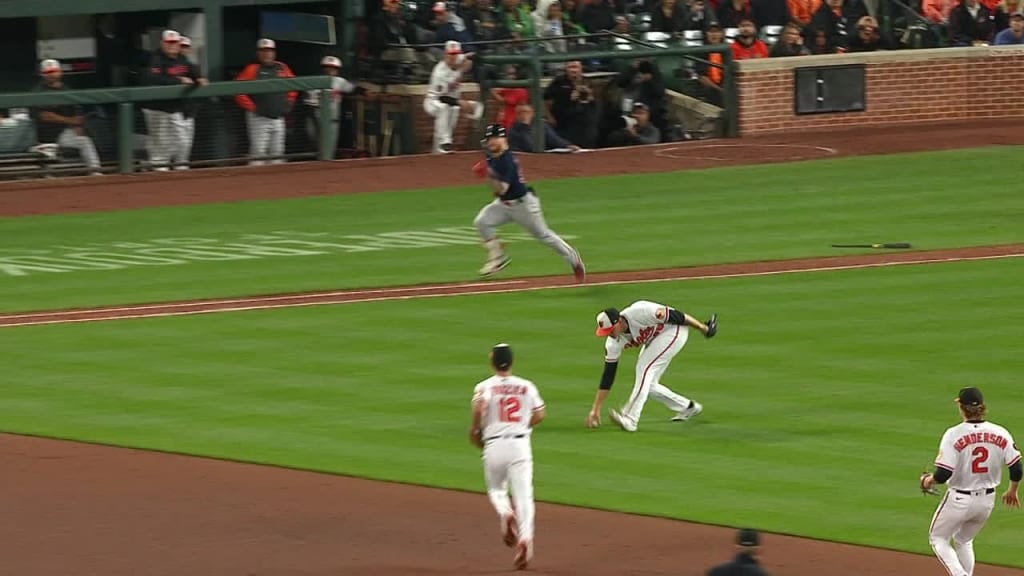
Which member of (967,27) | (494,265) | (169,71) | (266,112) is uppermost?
(967,27)

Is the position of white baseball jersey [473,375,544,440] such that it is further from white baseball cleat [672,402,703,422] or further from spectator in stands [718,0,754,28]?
spectator in stands [718,0,754,28]

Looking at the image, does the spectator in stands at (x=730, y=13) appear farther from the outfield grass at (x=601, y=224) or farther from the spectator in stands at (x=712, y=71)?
the outfield grass at (x=601, y=224)

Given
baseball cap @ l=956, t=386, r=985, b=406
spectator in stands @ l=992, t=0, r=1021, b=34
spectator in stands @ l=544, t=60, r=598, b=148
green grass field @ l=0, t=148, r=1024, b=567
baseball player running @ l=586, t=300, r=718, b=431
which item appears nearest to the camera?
baseball cap @ l=956, t=386, r=985, b=406

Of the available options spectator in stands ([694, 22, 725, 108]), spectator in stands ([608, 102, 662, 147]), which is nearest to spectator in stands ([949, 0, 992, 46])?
spectator in stands ([694, 22, 725, 108])

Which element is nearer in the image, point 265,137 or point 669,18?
point 265,137

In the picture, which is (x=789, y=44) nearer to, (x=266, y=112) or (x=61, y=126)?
(x=266, y=112)

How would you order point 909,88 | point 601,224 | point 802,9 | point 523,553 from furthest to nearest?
point 802,9 → point 909,88 → point 601,224 → point 523,553

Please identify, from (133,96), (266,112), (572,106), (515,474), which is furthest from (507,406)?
(572,106)
